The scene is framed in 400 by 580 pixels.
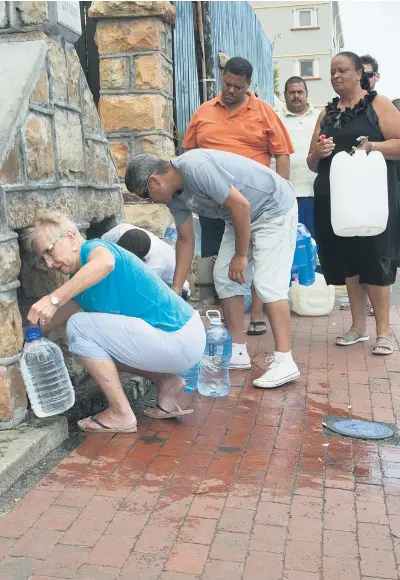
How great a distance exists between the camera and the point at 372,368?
16.5ft

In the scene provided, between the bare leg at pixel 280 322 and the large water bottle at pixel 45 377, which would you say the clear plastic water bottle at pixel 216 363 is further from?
the large water bottle at pixel 45 377

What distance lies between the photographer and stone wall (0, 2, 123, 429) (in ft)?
11.8

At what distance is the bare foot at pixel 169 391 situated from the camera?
406 centimetres

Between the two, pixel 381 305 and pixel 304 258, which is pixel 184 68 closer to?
pixel 304 258

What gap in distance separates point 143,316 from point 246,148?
2187 mm

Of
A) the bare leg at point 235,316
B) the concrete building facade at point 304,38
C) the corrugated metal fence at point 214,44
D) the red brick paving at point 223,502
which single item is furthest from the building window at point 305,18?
the red brick paving at point 223,502

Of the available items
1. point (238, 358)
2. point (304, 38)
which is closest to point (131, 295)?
point (238, 358)

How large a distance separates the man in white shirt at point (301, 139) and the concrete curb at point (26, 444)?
3.49m

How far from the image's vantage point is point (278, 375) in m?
4.61

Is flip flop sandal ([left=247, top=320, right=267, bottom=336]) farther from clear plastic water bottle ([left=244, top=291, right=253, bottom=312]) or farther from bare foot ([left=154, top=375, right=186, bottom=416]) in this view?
bare foot ([left=154, top=375, right=186, bottom=416])

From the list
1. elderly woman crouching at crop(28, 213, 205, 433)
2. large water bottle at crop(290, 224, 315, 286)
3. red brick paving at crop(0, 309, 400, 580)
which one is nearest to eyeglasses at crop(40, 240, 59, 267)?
elderly woman crouching at crop(28, 213, 205, 433)

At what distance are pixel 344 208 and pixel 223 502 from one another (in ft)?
8.73

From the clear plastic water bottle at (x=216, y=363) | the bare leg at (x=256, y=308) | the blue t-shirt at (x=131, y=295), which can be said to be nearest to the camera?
the blue t-shirt at (x=131, y=295)

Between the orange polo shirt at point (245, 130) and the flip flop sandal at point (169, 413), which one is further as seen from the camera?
the orange polo shirt at point (245, 130)
